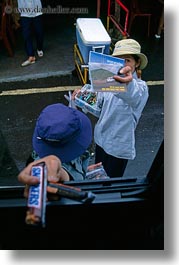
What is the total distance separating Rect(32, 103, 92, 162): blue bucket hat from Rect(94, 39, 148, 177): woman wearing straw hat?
0.48m

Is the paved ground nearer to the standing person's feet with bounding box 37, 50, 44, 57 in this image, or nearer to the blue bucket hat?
the standing person's feet with bounding box 37, 50, 44, 57

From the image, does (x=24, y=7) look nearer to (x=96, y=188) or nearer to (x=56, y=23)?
(x=56, y=23)

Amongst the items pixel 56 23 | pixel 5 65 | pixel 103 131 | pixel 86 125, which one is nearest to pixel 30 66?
pixel 5 65

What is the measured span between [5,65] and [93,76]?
4162 mm

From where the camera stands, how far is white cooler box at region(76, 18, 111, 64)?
13.9 feet

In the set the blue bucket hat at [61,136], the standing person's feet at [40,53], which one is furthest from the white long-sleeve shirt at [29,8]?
the blue bucket hat at [61,136]

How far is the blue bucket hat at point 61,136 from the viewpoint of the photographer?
173cm

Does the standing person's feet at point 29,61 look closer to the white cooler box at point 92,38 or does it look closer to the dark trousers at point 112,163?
the white cooler box at point 92,38

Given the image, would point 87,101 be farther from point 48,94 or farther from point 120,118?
point 48,94

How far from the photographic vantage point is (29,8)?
523cm

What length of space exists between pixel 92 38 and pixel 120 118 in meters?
2.02

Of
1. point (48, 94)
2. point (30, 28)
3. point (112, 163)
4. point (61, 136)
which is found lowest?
point (48, 94)

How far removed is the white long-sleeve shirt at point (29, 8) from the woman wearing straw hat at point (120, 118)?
306 centimetres

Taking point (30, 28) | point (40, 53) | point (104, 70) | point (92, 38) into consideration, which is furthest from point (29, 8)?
point (104, 70)
